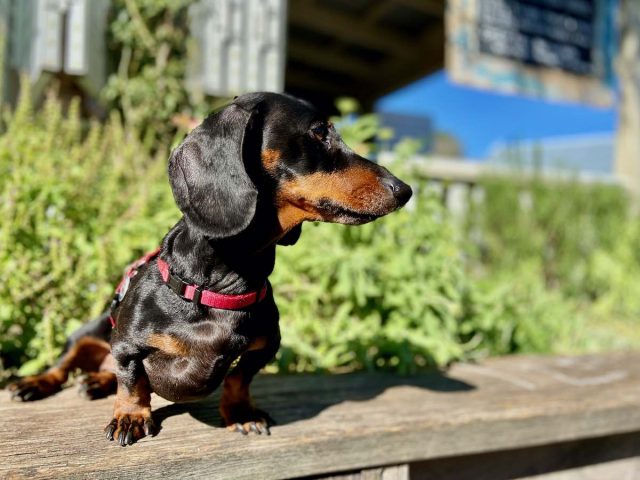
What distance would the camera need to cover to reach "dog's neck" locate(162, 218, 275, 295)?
142 cm

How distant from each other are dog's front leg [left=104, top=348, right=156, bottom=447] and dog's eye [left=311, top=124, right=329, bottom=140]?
75cm

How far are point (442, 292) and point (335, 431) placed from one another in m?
1.53

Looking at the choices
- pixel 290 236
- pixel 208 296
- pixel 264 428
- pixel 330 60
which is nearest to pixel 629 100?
pixel 330 60

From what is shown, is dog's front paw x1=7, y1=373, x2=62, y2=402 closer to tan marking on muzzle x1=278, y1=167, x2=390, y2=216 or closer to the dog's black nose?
tan marking on muzzle x1=278, y1=167, x2=390, y2=216

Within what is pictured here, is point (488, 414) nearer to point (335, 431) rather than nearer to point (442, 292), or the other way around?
point (335, 431)

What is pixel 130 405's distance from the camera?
1.50m

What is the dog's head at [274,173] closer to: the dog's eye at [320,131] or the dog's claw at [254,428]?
the dog's eye at [320,131]

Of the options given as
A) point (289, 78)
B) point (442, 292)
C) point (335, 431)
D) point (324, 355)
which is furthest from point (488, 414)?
point (289, 78)

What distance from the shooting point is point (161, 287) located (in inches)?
58.1

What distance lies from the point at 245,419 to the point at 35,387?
70 cm

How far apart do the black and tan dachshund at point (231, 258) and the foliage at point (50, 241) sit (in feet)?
2.88

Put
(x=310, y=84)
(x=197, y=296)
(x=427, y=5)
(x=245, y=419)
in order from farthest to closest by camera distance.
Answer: (x=310, y=84), (x=427, y=5), (x=245, y=419), (x=197, y=296)

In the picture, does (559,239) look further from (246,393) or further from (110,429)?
(110,429)

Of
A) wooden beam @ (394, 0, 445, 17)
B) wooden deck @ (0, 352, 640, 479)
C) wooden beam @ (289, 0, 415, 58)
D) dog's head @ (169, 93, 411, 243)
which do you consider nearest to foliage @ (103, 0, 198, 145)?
wooden deck @ (0, 352, 640, 479)
